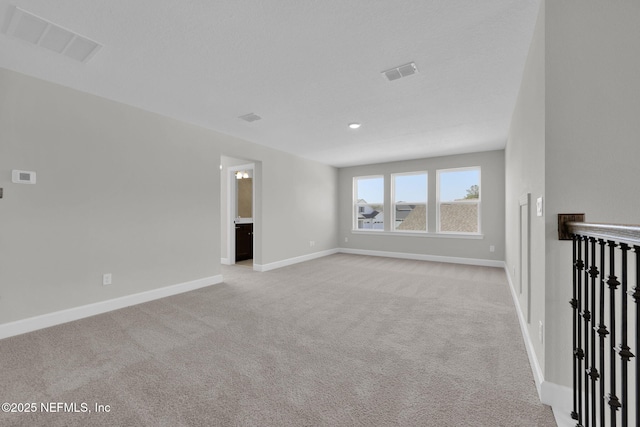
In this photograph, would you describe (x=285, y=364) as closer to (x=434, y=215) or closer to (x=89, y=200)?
(x=89, y=200)

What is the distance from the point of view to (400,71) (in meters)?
2.47

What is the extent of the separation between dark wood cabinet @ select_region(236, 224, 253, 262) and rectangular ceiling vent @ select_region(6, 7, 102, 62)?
4152mm

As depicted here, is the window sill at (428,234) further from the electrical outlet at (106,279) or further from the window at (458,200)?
the electrical outlet at (106,279)

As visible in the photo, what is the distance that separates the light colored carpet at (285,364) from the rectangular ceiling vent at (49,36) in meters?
2.41

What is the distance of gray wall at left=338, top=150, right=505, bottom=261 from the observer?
5500mm

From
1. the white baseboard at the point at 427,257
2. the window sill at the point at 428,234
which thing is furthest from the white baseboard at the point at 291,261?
the window sill at the point at 428,234

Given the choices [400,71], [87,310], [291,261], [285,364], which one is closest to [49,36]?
[87,310]

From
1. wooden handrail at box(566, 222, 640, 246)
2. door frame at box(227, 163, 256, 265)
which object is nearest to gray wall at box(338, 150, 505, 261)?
door frame at box(227, 163, 256, 265)

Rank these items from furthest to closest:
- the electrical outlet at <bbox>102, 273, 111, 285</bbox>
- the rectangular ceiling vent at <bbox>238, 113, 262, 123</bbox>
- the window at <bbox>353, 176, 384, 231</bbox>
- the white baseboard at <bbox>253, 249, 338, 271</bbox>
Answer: the window at <bbox>353, 176, 384, 231</bbox>
the white baseboard at <bbox>253, 249, 338, 271</bbox>
the rectangular ceiling vent at <bbox>238, 113, 262, 123</bbox>
the electrical outlet at <bbox>102, 273, 111, 285</bbox>

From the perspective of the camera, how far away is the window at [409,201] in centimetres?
637

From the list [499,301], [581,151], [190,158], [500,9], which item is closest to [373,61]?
[500,9]

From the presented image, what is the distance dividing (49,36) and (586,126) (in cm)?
359

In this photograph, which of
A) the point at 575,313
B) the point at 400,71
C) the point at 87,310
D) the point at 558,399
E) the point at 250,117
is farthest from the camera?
the point at 250,117

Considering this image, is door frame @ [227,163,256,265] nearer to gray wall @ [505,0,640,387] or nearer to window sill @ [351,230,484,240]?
window sill @ [351,230,484,240]
